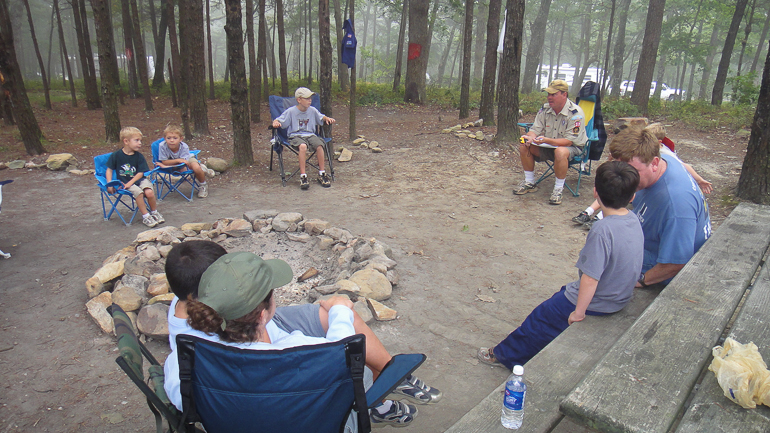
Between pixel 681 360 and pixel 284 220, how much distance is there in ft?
12.2

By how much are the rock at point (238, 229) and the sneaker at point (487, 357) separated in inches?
103

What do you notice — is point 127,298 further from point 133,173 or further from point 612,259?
point 612,259

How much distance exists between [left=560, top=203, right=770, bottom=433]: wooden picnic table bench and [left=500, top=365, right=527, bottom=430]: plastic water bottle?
0.13 metres

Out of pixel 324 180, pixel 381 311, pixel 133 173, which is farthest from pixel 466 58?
pixel 381 311

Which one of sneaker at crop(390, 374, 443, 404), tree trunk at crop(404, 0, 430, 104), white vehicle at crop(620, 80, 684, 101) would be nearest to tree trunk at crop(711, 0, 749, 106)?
white vehicle at crop(620, 80, 684, 101)

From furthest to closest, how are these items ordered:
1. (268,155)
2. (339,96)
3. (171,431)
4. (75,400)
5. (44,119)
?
(339,96), (44,119), (268,155), (75,400), (171,431)

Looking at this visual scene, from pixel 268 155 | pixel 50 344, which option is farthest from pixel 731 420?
pixel 268 155

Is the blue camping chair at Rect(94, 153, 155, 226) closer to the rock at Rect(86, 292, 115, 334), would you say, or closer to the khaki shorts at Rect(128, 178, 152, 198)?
the khaki shorts at Rect(128, 178, 152, 198)

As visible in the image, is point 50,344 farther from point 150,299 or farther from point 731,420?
point 731,420

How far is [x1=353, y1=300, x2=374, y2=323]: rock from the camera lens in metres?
3.17

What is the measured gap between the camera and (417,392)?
2422mm

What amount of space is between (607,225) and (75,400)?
293cm

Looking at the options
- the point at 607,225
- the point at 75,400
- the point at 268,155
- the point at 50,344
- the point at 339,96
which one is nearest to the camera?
the point at 607,225

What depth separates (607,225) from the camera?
86.0 inches
